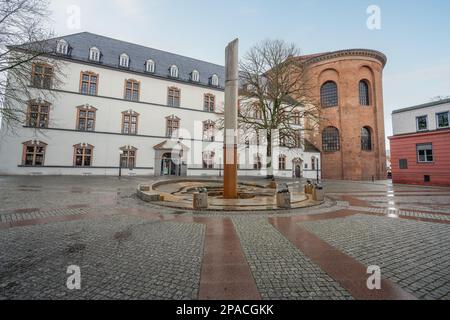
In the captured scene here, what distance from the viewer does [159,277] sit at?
2.75 m

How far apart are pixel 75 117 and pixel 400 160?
36491mm

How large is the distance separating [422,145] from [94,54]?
1481 inches

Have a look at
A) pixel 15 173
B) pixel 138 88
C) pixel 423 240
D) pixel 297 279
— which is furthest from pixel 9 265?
pixel 138 88

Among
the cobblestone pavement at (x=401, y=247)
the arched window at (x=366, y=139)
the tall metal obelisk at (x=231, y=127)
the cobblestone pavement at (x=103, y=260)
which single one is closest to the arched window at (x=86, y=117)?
the tall metal obelisk at (x=231, y=127)

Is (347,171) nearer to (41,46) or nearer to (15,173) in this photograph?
(41,46)

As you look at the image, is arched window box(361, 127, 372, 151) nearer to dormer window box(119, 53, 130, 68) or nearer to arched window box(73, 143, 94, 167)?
dormer window box(119, 53, 130, 68)

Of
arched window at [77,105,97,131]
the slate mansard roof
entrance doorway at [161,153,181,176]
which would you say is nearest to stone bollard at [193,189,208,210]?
entrance doorway at [161,153,181,176]

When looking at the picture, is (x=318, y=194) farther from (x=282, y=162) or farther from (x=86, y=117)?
(x=282, y=162)

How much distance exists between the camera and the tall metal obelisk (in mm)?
10180

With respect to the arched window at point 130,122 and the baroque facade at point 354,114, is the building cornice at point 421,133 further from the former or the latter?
the arched window at point 130,122

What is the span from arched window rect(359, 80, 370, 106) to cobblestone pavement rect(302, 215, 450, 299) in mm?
33834

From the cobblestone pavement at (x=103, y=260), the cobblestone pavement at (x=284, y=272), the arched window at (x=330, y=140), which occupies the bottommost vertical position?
the cobblestone pavement at (x=284, y=272)

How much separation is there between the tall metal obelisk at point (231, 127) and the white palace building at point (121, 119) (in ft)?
37.9

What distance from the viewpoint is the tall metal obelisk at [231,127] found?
1018 centimetres
